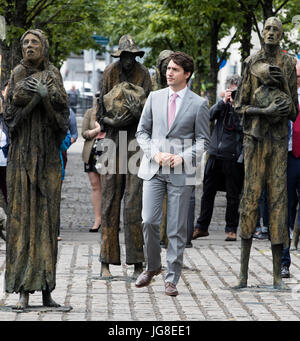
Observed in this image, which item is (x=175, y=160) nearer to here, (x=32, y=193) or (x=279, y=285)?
(x=32, y=193)

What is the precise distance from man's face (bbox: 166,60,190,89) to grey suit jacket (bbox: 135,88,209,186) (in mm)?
126

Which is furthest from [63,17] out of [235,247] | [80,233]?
[235,247]

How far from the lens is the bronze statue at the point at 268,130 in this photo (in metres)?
9.55

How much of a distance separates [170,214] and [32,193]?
1.54m

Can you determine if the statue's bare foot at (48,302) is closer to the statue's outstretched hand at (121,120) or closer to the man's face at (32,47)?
the man's face at (32,47)

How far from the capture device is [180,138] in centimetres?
916

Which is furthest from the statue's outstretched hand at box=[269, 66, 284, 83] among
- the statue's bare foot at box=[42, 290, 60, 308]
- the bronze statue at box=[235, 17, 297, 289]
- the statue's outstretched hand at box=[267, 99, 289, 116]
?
the statue's bare foot at box=[42, 290, 60, 308]

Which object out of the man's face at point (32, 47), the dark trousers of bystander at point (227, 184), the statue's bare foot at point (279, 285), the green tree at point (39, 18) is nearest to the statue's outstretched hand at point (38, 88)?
the man's face at point (32, 47)

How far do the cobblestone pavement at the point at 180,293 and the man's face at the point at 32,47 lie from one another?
79.3 inches

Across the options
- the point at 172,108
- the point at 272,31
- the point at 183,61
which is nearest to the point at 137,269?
Result: the point at 172,108

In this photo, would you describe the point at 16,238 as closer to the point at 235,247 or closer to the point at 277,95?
the point at 277,95

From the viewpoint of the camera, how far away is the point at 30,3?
70.9 ft

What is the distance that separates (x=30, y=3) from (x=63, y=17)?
1.37 m

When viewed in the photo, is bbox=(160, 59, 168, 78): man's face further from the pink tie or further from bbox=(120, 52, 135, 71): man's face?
the pink tie
